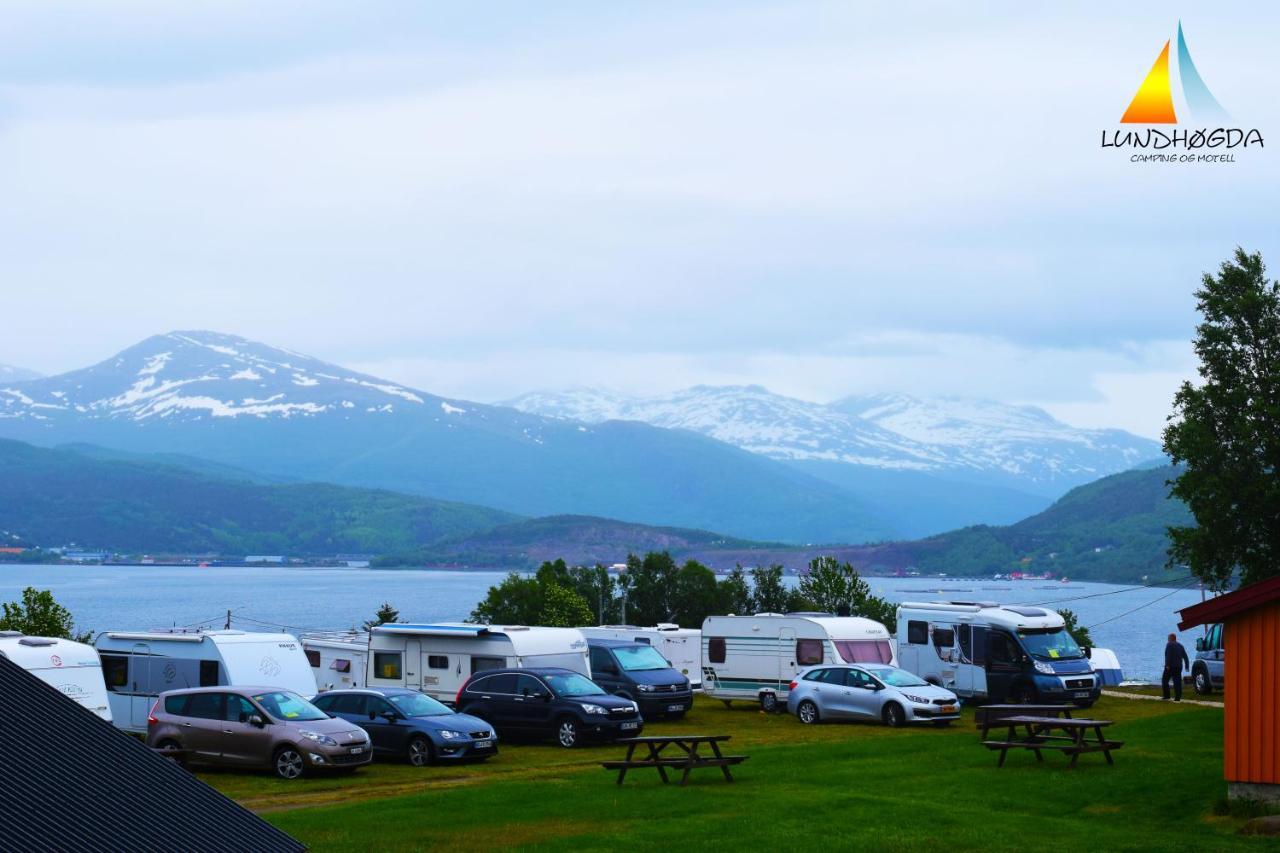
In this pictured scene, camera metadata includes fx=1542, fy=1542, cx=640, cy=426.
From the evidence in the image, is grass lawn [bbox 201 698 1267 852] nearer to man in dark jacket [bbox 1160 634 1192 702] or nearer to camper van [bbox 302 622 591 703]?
camper van [bbox 302 622 591 703]

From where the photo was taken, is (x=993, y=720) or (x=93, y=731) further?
(x=993, y=720)

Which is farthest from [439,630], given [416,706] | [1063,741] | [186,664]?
[1063,741]

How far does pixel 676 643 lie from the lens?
129 ft

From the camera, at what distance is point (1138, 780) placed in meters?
20.5

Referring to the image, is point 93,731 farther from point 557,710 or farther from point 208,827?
point 557,710

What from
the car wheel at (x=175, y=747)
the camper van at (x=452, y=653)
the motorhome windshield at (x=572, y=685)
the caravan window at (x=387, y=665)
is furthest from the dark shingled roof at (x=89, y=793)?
the caravan window at (x=387, y=665)

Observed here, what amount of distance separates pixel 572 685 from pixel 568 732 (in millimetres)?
1126

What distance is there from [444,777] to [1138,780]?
1063cm

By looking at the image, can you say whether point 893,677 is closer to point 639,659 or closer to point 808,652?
point 808,652

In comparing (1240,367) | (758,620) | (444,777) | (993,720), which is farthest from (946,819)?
(1240,367)

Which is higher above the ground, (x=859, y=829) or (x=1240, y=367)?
(x=1240, y=367)

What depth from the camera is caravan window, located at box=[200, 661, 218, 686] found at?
2914 cm

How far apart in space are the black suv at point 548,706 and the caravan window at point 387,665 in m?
3.73

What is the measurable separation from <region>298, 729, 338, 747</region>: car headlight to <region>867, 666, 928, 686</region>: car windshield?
12600 millimetres
